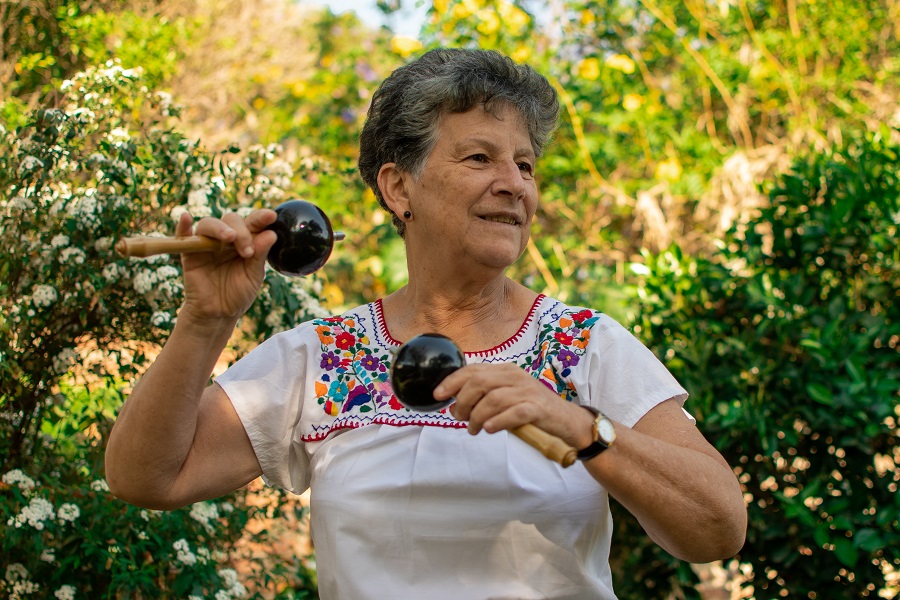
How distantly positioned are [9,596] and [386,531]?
145 cm

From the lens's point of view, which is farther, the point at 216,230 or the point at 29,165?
the point at 29,165

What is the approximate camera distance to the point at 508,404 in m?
1.58

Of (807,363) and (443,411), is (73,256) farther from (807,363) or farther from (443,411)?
(807,363)

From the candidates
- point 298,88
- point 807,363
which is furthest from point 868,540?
point 298,88

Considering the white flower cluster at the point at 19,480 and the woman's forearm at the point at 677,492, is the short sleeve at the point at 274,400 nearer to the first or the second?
the woman's forearm at the point at 677,492

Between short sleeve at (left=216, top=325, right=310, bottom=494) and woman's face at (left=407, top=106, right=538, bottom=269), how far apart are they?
1.46ft

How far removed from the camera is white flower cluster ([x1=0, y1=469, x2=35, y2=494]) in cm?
275

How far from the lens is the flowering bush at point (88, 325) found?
110 inches

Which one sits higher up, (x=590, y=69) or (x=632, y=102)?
(x=590, y=69)

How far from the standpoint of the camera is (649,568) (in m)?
3.85

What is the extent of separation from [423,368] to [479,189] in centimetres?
62

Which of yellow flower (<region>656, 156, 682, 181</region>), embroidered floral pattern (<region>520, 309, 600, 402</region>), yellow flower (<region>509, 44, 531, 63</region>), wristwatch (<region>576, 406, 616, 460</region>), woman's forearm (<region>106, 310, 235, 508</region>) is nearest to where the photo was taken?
wristwatch (<region>576, 406, 616, 460</region>)

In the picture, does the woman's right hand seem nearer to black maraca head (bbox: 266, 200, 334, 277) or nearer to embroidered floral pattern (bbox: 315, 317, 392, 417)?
black maraca head (bbox: 266, 200, 334, 277)

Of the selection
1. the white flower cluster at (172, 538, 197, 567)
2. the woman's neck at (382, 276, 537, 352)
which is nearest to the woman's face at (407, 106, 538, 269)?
the woman's neck at (382, 276, 537, 352)
